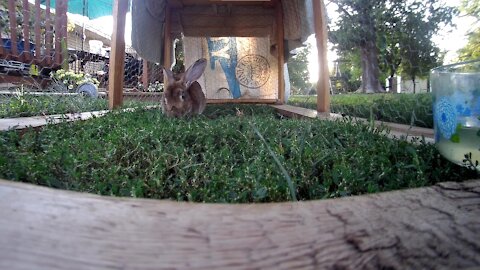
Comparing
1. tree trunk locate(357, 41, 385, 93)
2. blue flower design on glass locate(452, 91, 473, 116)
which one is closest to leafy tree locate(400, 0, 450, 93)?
tree trunk locate(357, 41, 385, 93)

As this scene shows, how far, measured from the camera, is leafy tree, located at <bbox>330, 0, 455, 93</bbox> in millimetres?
4312

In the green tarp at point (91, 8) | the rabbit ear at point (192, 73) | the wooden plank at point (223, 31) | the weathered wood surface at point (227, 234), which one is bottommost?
the weathered wood surface at point (227, 234)

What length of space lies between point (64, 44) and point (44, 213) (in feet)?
15.3

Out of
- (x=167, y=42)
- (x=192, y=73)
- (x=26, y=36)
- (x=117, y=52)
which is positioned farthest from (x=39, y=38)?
(x=192, y=73)

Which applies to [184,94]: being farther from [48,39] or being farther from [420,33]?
[48,39]

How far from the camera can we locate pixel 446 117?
38.2 inches

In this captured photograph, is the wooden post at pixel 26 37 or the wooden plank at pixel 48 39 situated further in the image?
the wooden plank at pixel 48 39

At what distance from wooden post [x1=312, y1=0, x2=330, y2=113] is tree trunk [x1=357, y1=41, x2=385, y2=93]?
11.9 ft

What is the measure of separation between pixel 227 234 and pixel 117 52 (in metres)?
Answer: 2.36

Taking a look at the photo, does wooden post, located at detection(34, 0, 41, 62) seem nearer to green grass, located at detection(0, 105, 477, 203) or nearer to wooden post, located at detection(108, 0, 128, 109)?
wooden post, located at detection(108, 0, 128, 109)

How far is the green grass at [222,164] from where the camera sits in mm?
879

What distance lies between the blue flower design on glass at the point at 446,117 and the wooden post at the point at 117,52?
205 cm

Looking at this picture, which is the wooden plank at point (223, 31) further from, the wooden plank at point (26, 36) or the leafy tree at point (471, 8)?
the wooden plank at point (26, 36)

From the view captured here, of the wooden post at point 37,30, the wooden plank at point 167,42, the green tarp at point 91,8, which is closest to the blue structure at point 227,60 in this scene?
the wooden plank at point 167,42
